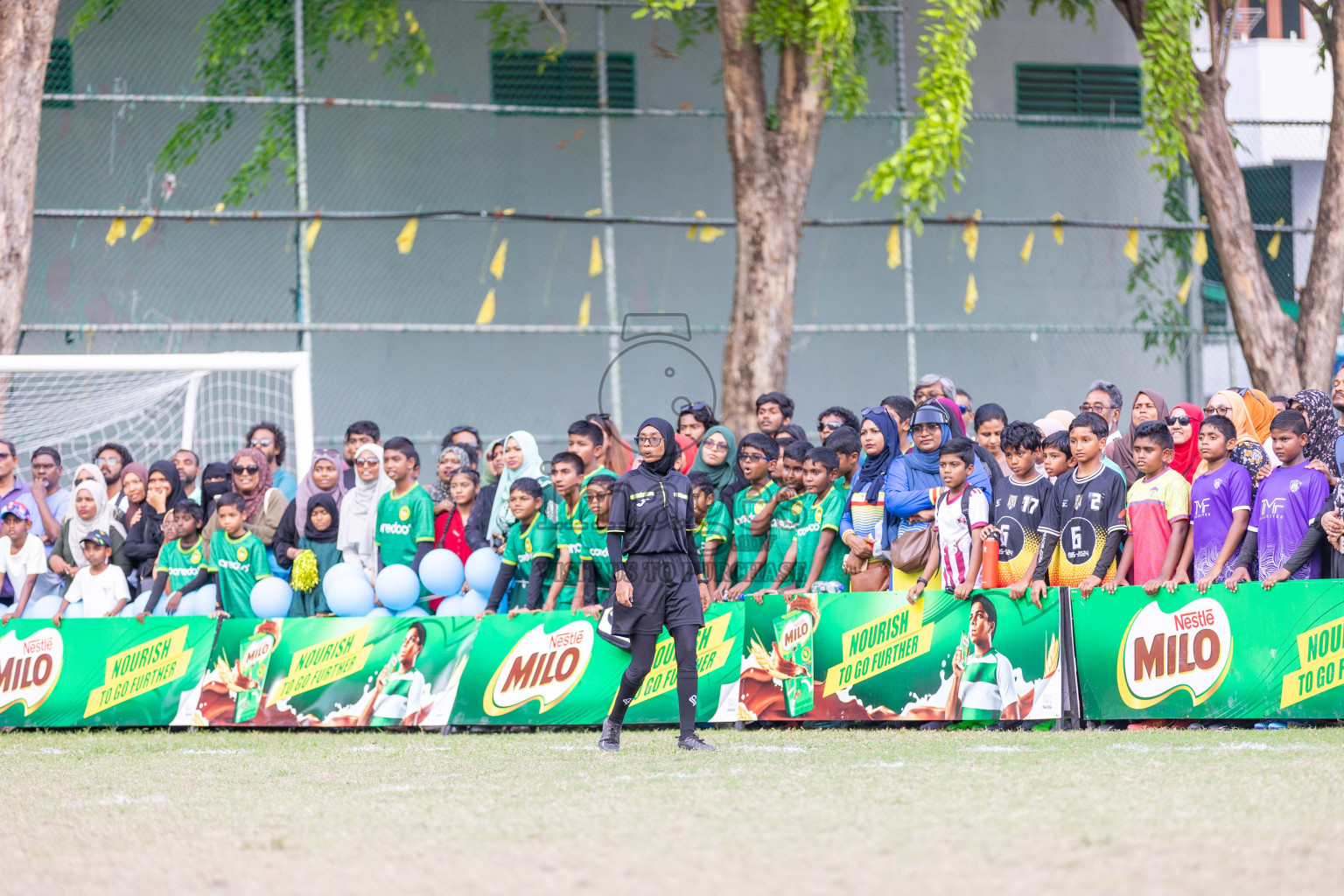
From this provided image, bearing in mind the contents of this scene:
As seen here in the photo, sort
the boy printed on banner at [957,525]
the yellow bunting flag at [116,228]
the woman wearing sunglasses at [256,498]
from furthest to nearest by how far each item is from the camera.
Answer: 1. the yellow bunting flag at [116,228]
2. the woman wearing sunglasses at [256,498]
3. the boy printed on banner at [957,525]

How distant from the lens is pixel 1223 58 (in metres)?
15.0

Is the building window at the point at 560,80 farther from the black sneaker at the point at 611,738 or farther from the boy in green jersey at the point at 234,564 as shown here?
the black sneaker at the point at 611,738

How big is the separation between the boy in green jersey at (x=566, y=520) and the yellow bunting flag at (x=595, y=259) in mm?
7490

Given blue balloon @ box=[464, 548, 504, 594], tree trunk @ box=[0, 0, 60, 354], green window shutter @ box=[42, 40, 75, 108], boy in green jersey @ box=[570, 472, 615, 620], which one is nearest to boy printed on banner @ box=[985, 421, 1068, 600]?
boy in green jersey @ box=[570, 472, 615, 620]

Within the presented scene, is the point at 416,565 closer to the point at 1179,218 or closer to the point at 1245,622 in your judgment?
the point at 1245,622

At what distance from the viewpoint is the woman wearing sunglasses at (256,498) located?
11102mm

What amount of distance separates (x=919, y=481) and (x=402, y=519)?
145 inches

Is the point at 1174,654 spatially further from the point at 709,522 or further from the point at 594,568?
the point at 594,568

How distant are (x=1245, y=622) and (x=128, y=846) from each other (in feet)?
20.2

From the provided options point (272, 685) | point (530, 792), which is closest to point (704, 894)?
point (530, 792)

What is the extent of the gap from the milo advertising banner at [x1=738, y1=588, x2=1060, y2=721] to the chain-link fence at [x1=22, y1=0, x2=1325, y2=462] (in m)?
7.55

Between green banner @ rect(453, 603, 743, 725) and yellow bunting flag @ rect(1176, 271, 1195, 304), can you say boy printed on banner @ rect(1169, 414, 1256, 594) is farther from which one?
yellow bunting flag @ rect(1176, 271, 1195, 304)

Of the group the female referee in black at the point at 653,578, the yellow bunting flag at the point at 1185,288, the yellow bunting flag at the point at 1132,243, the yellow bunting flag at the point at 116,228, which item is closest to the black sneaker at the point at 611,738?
the female referee in black at the point at 653,578

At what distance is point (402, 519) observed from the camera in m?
10.7
